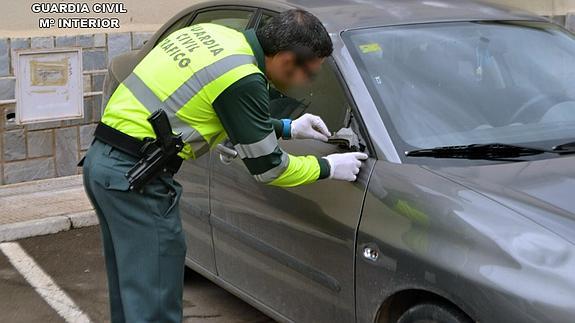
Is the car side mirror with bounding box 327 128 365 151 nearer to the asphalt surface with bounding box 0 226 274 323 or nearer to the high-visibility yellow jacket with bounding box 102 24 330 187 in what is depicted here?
the high-visibility yellow jacket with bounding box 102 24 330 187

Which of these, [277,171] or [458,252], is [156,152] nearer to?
[277,171]

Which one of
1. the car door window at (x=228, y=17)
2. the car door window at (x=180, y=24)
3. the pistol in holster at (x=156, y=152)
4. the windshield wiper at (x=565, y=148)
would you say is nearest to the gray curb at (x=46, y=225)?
the car door window at (x=180, y=24)

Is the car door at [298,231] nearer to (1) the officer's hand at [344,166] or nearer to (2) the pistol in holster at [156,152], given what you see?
(1) the officer's hand at [344,166]

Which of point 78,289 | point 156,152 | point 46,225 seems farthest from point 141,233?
point 46,225

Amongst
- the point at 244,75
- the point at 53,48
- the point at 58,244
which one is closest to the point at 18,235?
the point at 58,244

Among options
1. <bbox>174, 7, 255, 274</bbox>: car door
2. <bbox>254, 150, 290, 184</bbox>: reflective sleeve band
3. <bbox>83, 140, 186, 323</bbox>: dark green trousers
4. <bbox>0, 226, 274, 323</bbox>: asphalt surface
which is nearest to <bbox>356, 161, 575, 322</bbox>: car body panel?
<bbox>254, 150, 290, 184</bbox>: reflective sleeve band

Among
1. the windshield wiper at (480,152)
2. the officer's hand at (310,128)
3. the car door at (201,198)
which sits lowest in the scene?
the car door at (201,198)

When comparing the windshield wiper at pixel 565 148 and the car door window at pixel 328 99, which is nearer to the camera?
the windshield wiper at pixel 565 148

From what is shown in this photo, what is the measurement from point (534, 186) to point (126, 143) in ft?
4.71

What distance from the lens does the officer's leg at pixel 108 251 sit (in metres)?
3.16

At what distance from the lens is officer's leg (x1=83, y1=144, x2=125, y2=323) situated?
3156 mm

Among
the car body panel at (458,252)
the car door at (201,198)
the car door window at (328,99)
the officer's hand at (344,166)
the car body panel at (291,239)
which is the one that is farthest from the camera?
the car door at (201,198)

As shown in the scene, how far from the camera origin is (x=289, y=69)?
9.88 ft

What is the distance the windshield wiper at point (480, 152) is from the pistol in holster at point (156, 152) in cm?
89
